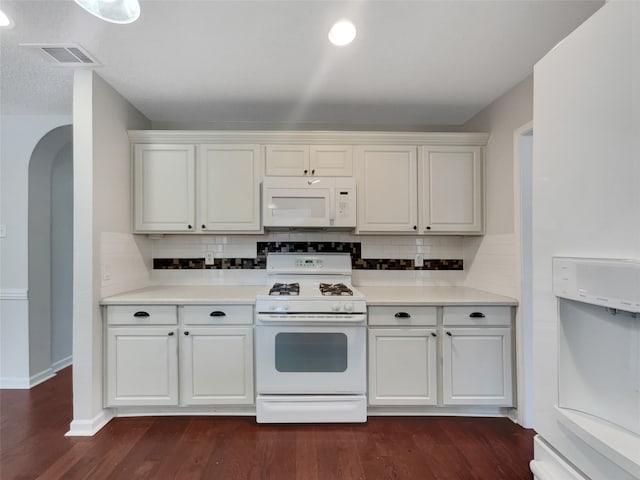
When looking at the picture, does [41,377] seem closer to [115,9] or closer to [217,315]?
[217,315]

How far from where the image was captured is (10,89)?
233cm

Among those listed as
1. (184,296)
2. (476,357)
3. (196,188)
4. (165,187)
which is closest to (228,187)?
(196,188)

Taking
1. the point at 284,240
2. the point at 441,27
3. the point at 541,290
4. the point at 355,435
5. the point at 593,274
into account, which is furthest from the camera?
the point at 284,240

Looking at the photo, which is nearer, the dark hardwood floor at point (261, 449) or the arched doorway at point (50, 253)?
the dark hardwood floor at point (261, 449)

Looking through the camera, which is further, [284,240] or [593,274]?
[284,240]

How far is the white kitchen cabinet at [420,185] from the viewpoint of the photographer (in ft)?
8.69

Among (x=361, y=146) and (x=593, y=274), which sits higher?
(x=361, y=146)

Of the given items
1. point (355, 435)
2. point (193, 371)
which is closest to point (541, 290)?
point (355, 435)

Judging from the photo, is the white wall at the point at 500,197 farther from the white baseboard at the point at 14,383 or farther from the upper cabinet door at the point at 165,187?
the white baseboard at the point at 14,383

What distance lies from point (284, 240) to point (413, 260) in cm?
122

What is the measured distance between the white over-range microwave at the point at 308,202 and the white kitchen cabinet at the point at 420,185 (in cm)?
23

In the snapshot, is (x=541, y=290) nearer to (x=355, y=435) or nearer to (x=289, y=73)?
(x=355, y=435)

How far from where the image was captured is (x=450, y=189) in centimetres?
266

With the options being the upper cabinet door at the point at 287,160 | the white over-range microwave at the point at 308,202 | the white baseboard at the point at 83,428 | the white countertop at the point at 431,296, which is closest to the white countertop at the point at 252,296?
the white countertop at the point at 431,296
